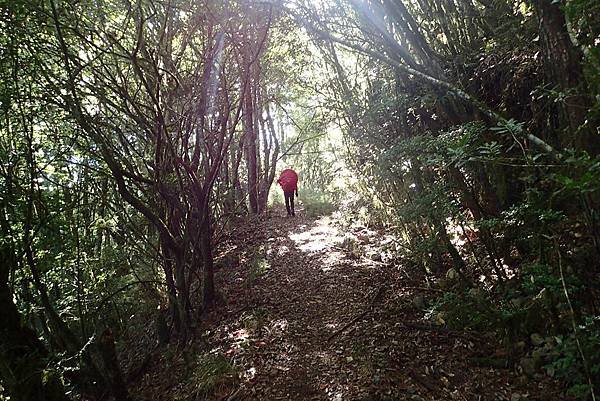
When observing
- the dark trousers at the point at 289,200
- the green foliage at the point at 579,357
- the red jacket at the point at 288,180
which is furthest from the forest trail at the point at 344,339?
the dark trousers at the point at 289,200

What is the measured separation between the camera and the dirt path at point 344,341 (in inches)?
145

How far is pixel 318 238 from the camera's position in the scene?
912cm

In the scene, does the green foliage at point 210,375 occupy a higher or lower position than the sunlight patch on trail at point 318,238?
lower

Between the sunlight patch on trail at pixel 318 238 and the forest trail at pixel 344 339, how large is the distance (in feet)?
1.51

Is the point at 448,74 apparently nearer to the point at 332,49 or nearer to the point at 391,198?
the point at 391,198

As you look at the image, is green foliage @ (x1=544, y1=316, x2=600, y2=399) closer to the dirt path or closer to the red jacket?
the dirt path

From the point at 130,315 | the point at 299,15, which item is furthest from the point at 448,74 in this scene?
the point at 130,315

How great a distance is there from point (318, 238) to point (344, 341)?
177 inches

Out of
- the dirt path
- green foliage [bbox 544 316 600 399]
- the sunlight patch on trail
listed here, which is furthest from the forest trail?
green foliage [bbox 544 316 600 399]

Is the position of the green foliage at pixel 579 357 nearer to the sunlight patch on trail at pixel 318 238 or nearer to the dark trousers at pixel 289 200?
the sunlight patch on trail at pixel 318 238

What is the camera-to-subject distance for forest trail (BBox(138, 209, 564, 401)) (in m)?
3.71

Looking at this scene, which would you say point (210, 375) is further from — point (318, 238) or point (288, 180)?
point (288, 180)

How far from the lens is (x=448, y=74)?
185 inches

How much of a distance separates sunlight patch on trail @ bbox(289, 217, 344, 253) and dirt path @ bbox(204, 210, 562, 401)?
0.60 m
